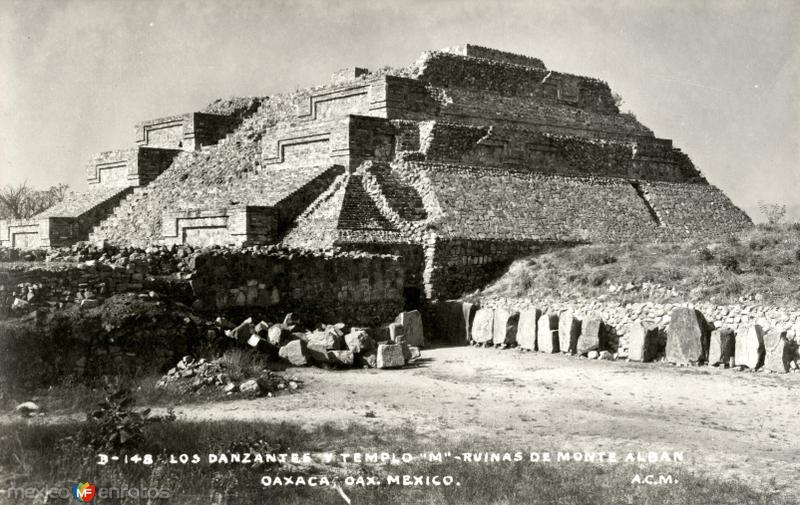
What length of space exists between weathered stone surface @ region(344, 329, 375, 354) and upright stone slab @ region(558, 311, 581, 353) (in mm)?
3278

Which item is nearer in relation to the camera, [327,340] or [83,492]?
[83,492]

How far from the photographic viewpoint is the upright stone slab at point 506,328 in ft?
50.8

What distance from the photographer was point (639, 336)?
45.0 ft

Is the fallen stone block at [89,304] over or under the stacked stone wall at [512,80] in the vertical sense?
under

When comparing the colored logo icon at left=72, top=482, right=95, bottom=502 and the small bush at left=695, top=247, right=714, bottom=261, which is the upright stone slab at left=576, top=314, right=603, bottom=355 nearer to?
the small bush at left=695, top=247, right=714, bottom=261

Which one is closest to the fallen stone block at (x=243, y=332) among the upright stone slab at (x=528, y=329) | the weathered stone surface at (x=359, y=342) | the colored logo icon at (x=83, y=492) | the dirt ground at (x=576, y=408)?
the dirt ground at (x=576, y=408)

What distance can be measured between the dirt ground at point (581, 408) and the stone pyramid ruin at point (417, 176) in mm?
5100

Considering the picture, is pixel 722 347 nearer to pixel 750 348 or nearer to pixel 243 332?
pixel 750 348

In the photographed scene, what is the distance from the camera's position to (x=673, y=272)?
15.4 m

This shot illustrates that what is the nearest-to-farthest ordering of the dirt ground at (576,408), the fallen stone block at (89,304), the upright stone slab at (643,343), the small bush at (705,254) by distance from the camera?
the dirt ground at (576,408) → the fallen stone block at (89,304) → the upright stone slab at (643,343) → the small bush at (705,254)

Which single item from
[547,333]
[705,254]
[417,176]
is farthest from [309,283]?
[705,254]

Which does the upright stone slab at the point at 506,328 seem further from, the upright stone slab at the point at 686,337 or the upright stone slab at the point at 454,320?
the upright stone slab at the point at 686,337

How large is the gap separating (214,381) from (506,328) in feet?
20.1

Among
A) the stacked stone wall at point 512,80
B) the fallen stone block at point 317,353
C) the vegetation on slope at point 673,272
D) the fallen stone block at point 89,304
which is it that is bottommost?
the fallen stone block at point 317,353
